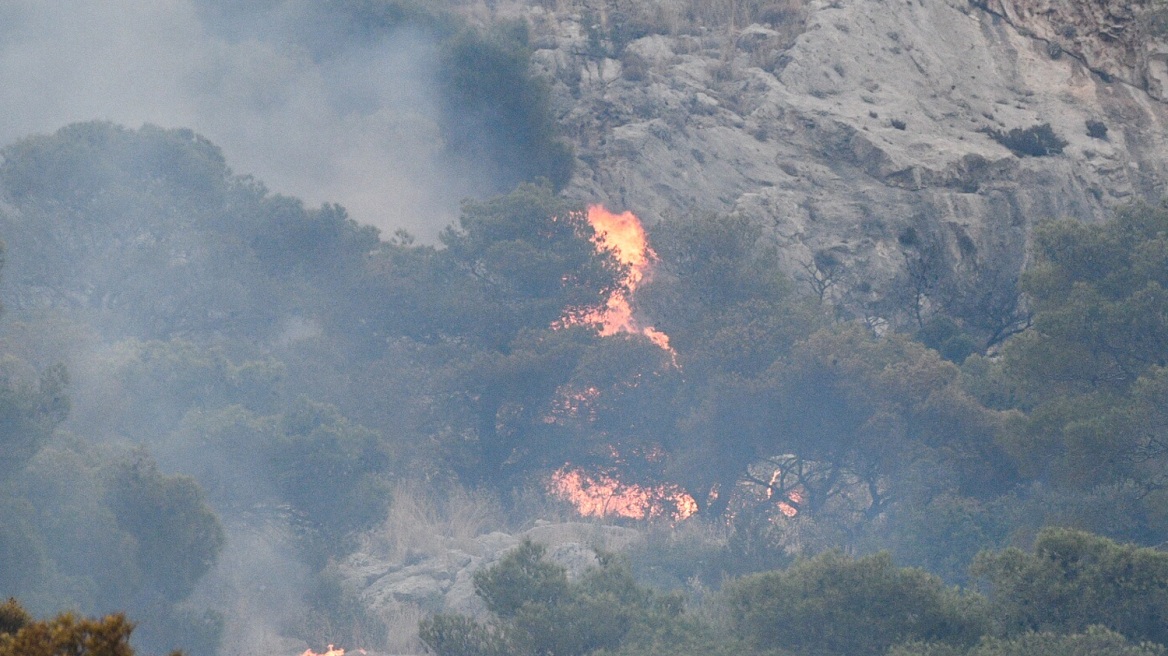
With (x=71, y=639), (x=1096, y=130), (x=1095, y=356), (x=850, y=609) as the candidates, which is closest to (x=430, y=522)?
(x=850, y=609)

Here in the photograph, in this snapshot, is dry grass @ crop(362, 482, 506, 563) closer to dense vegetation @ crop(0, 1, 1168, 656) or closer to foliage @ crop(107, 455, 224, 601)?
dense vegetation @ crop(0, 1, 1168, 656)

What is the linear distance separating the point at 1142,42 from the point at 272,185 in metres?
24.8

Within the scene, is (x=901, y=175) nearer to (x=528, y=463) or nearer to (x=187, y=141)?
(x=528, y=463)

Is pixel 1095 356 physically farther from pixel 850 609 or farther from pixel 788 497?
pixel 850 609

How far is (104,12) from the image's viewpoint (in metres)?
49.7

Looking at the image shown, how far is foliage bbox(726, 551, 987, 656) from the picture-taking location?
20.2 m

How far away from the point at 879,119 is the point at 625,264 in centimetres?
868

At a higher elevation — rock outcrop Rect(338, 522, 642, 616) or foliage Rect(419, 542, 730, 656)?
rock outcrop Rect(338, 522, 642, 616)

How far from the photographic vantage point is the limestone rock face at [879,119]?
1480 inches

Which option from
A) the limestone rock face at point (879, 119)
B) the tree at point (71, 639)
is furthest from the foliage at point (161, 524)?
the tree at point (71, 639)

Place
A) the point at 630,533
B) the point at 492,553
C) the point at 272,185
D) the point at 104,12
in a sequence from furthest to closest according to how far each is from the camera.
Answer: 1. the point at 104,12
2. the point at 272,185
3. the point at 630,533
4. the point at 492,553

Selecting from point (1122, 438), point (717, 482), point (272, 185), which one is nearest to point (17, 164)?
point (272, 185)

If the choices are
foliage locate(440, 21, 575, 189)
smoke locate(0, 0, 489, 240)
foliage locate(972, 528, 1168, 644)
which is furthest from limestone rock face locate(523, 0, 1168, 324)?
foliage locate(972, 528, 1168, 644)

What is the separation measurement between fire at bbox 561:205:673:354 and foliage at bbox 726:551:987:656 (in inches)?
519
